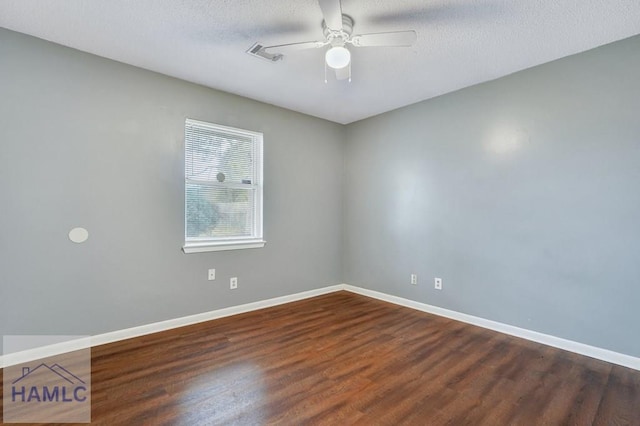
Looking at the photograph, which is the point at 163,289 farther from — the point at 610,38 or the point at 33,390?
the point at 610,38

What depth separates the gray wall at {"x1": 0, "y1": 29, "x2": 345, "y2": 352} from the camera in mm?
2348

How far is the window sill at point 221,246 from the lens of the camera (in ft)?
10.4

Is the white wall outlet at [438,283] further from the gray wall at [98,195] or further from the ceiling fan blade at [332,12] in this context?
the ceiling fan blade at [332,12]

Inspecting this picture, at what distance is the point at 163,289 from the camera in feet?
9.92

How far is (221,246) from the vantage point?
133 inches

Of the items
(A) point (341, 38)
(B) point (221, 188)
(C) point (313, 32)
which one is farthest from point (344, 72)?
(B) point (221, 188)

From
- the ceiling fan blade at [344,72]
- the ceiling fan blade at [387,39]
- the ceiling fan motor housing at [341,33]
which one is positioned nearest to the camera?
the ceiling fan blade at [387,39]

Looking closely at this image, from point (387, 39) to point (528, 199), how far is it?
2.01m

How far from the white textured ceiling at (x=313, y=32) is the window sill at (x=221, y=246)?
1.71m

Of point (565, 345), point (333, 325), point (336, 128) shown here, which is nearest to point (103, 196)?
point (333, 325)

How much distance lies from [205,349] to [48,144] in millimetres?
2094

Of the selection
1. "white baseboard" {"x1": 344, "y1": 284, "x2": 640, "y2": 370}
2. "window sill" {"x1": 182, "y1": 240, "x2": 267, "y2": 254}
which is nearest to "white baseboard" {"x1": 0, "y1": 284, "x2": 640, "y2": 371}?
"white baseboard" {"x1": 344, "y1": 284, "x2": 640, "y2": 370}

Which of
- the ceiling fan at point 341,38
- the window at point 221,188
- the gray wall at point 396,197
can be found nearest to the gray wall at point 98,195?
the gray wall at point 396,197

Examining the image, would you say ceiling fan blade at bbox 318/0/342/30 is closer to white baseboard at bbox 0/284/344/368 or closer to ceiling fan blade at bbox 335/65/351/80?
ceiling fan blade at bbox 335/65/351/80
